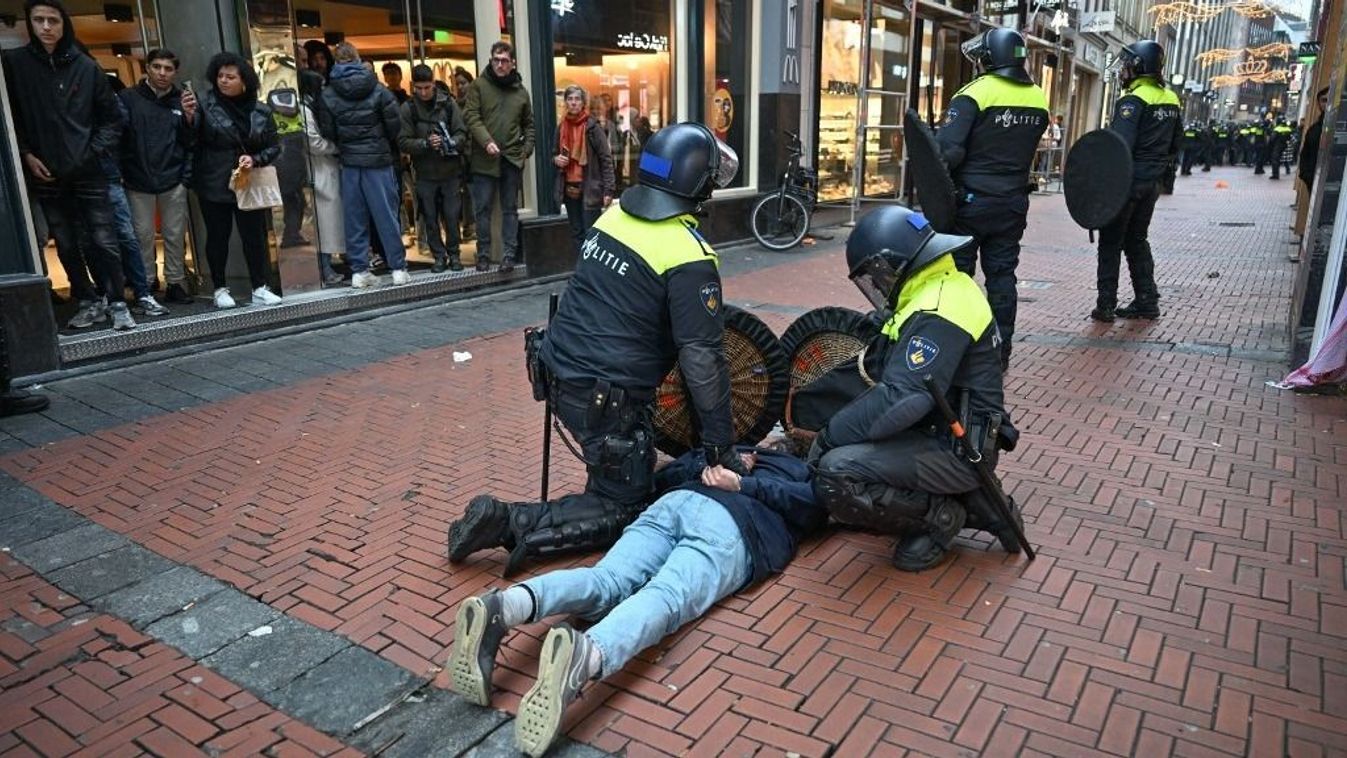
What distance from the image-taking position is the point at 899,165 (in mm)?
17312

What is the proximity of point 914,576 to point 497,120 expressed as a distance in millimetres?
6788

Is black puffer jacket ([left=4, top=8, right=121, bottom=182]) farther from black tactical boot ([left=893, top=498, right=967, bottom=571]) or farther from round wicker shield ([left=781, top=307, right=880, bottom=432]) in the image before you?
black tactical boot ([left=893, top=498, right=967, bottom=571])

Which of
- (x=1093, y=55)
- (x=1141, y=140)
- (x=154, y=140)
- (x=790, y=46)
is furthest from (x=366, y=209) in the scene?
(x=1093, y=55)

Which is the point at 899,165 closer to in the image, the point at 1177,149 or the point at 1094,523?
the point at 1177,149

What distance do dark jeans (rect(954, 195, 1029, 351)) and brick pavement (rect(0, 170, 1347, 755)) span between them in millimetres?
542

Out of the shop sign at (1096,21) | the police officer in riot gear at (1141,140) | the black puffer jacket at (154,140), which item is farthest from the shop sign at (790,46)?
the shop sign at (1096,21)

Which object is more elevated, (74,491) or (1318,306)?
(1318,306)

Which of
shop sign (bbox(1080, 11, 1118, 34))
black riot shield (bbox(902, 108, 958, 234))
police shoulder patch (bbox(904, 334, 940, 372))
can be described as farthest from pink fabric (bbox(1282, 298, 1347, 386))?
shop sign (bbox(1080, 11, 1118, 34))

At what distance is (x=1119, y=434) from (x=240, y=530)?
15.0 feet

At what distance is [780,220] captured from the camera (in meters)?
12.6

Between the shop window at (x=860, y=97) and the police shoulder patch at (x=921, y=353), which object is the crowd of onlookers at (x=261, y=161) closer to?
the police shoulder patch at (x=921, y=353)

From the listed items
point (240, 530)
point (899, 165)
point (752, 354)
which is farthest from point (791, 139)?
point (240, 530)

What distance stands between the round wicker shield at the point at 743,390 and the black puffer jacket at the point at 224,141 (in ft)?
16.5

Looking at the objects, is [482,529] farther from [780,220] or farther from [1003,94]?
[780,220]
